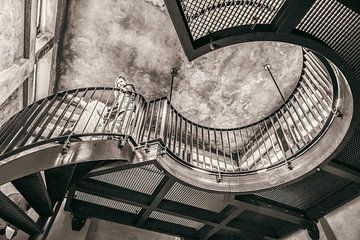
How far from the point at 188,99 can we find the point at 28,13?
4.65m

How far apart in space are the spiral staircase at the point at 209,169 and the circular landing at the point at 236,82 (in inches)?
68.2

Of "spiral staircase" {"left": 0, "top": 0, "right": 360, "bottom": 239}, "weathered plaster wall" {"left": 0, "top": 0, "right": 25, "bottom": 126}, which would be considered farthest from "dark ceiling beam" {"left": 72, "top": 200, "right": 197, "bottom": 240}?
"weathered plaster wall" {"left": 0, "top": 0, "right": 25, "bottom": 126}

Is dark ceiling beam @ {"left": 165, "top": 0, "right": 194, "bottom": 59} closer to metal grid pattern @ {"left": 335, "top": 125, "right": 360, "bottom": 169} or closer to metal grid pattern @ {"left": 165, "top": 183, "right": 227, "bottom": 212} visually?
metal grid pattern @ {"left": 165, "top": 183, "right": 227, "bottom": 212}

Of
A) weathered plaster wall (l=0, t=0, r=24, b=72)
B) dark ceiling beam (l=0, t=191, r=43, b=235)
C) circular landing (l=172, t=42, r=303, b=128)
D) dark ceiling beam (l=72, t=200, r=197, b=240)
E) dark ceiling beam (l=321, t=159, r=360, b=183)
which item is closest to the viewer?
dark ceiling beam (l=0, t=191, r=43, b=235)

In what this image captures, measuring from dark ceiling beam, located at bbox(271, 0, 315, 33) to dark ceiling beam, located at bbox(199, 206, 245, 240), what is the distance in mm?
3821

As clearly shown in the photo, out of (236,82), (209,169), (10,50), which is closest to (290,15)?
(209,169)

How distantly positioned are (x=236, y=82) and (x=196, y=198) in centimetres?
382

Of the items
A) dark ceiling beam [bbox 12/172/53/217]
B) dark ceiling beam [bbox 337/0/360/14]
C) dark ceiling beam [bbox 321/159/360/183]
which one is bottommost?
dark ceiling beam [bbox 12/172/53/217]

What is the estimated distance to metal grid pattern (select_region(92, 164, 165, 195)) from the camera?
4.47 metres

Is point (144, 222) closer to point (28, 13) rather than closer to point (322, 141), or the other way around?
point (322, 141)

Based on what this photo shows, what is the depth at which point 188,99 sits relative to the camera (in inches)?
304

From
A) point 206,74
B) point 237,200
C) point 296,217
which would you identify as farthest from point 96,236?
point 206,74

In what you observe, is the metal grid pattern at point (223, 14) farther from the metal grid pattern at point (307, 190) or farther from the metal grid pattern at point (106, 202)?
the metal grid pattern at point (106, 202)

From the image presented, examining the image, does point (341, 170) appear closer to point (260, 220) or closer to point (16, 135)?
point (260, 220)
